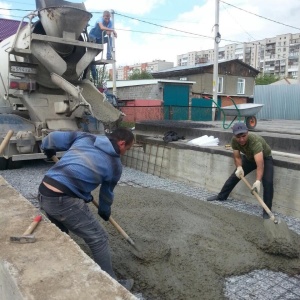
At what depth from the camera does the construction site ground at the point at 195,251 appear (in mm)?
2645

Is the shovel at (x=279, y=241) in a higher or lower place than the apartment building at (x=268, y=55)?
lower

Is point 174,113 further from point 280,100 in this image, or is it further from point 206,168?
point 206,168

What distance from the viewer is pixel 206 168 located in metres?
5.67

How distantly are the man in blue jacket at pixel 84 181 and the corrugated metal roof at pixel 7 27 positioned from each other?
7.05 meters

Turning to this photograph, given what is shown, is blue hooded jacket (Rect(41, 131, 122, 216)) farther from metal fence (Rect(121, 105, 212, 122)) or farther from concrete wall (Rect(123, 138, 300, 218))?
metal fence (Rect(121, 105, 212, 122))

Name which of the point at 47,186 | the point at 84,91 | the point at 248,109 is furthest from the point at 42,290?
the point at 248,109

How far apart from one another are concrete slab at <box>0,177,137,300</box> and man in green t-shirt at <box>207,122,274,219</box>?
260 centimetres

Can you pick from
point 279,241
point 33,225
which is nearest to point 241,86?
point 279,241

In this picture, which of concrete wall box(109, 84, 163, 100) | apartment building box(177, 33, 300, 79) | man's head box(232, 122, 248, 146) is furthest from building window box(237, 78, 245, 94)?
apartment building box(177, 33, 300, 79)

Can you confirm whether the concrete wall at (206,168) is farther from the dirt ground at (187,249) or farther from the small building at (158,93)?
the small building at (158,93)

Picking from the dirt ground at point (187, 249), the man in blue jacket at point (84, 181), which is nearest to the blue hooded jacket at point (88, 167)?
the man in blue jacket at point (84, 181)

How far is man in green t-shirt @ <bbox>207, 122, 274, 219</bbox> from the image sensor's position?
13.4 ft

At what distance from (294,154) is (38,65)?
4941 mm

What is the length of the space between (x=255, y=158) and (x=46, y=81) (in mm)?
4505
